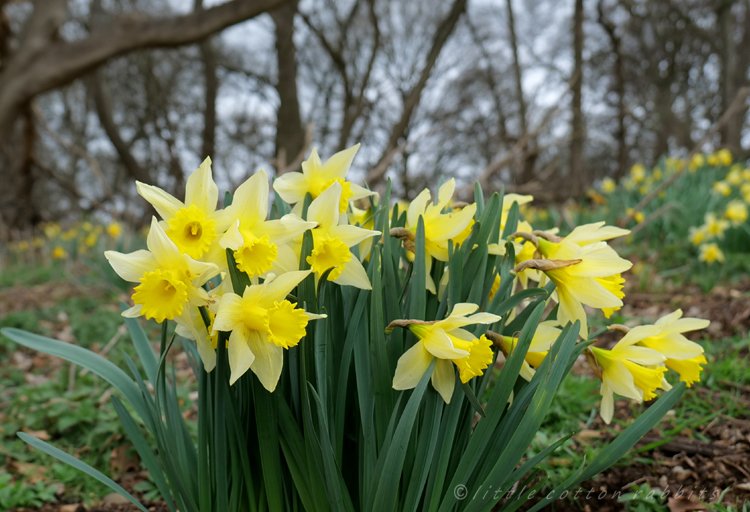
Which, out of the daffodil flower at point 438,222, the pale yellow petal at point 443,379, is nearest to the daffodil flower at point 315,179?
the daffodil flower at point 438,222

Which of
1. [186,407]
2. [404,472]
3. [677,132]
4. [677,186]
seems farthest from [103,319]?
[677,132]

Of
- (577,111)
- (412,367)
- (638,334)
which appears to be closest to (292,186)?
(412,367)

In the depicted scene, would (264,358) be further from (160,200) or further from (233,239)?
(160,200)

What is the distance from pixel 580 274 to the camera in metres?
0.91

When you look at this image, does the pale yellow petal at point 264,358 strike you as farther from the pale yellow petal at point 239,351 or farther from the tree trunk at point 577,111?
the tree trunk at point 577,111

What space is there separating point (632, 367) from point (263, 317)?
27.2 inches

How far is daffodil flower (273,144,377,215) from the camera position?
3.19ft

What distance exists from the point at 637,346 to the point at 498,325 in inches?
10.3

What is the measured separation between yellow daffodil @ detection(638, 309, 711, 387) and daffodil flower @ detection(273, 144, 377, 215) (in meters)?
0.64

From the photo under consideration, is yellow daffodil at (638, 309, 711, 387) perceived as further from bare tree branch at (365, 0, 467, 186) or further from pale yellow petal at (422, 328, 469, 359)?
bare tree branch at (365, 0, 467, 186)

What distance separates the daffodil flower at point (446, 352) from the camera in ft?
2.65

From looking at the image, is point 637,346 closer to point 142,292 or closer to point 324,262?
point 324,262

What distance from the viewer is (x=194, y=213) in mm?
776

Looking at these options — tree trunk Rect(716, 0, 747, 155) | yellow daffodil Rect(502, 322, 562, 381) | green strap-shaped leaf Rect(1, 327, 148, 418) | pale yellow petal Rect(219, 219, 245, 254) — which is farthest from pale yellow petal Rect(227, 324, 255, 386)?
tree trunk Rect(716, 0, 747, 155)
